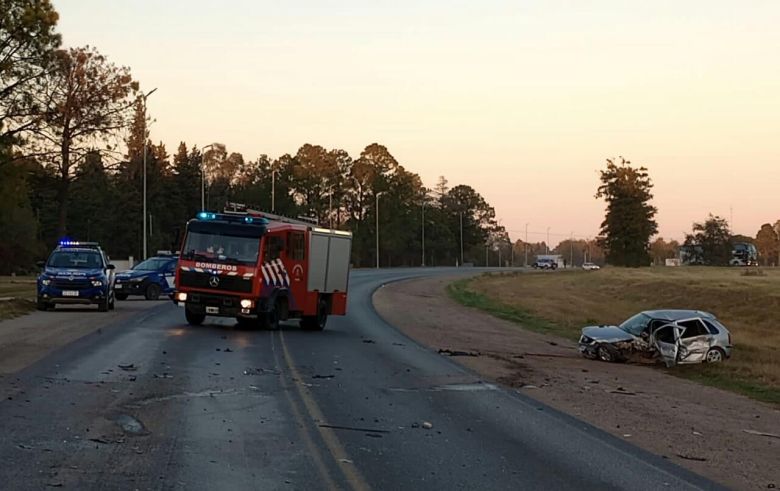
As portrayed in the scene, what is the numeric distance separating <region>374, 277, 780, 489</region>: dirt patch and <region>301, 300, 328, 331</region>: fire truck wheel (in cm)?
265

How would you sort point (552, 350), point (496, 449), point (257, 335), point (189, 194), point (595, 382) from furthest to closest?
point (189, 194)
point (552, 350)
point (257, 335)
point (595, 382)
point (496, 449)

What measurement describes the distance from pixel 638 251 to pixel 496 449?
321 feet

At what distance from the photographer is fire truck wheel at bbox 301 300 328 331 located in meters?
26.1

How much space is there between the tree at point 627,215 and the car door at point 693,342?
265 feet

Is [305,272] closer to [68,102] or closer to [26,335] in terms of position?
[26,335]

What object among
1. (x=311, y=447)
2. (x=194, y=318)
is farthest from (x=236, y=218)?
(x=311, y=447)

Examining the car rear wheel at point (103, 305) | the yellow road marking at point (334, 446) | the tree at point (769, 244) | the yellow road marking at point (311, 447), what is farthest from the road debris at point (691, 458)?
the tree at point (769, 244)

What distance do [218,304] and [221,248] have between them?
1.40 metres

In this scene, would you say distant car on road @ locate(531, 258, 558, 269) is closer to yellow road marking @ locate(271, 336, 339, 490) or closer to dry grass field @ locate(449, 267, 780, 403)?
dry grass field @ locate(449, 267, 780, 403)

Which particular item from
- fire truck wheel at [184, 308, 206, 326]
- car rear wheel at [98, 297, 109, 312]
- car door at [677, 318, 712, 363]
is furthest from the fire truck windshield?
car door at [677, 318, 712, 363]

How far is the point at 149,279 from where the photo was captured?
38.3 metres

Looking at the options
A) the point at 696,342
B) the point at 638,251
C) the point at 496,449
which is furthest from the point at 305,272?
the point at 638,251

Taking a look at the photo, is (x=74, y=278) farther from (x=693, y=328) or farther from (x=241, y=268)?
(x=693, y=328)

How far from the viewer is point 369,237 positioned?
128m
